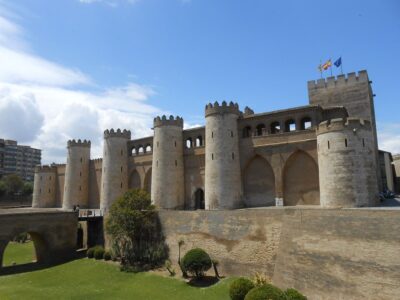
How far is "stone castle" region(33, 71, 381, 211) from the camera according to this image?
961 inches

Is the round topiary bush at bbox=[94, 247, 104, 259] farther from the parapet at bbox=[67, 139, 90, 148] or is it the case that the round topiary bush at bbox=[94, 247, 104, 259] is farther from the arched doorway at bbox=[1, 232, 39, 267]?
the parapet at bbox=[67, 139, 90, 148]

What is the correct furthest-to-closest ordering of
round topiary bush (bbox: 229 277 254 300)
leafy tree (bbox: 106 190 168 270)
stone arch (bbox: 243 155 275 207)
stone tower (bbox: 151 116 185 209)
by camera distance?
stone tower (bbox: 151 116 185 209) → stone arch (bbox: 243 155 275 207) → leafy tree (bbox: 106 190 168 270) → round topiary bush (bbox: 229 277 254 300)

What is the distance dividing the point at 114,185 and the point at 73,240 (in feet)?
35.5

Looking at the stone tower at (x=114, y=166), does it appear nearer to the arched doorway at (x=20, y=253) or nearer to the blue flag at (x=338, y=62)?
the arched doorway at (x=20, y=253)

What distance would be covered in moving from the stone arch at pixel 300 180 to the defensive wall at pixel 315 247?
778 cm

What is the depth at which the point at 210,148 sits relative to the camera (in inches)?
1248

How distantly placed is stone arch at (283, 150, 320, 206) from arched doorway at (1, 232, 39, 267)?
79.9 feet

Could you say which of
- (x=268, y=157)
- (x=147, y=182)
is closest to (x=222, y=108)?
(x=268, y=157)

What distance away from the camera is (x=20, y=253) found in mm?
37219

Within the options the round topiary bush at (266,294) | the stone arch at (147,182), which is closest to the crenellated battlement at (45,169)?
the stone arch at (147,182)

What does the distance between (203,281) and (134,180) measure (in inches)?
918

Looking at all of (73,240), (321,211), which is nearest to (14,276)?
(73,240)

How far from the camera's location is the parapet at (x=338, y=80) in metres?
32.5

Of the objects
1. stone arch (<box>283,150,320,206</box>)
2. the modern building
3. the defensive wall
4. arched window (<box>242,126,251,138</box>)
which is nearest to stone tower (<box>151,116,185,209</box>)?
arched window (<box>242,126,251,138</box>)
